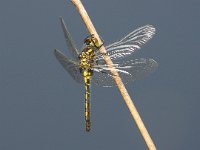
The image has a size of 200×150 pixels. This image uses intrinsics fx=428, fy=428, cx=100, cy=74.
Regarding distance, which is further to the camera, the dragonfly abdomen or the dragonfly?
the dragonfly abdomen

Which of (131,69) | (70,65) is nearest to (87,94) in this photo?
(70,65)

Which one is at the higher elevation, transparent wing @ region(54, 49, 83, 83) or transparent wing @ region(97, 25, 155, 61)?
transparent wing @ region(54, 49, 83, 83)

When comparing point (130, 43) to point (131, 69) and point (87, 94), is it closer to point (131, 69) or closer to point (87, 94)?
point (131, 69)

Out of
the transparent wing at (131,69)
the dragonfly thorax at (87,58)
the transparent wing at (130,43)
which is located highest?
the dragonfly thorax at (87,58)

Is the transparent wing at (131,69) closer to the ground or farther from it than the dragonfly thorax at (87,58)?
closer to the ground

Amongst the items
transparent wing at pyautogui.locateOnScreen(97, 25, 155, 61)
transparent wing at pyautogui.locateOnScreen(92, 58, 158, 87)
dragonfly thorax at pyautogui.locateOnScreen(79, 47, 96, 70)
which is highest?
dragonfly thorax at pyautogui.locateOnScreen(79, 47, 96, 70)

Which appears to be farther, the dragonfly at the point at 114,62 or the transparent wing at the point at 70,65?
the transparent wing at the point at 70,65

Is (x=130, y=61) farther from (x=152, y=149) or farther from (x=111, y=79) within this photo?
(x=152, y=149)
